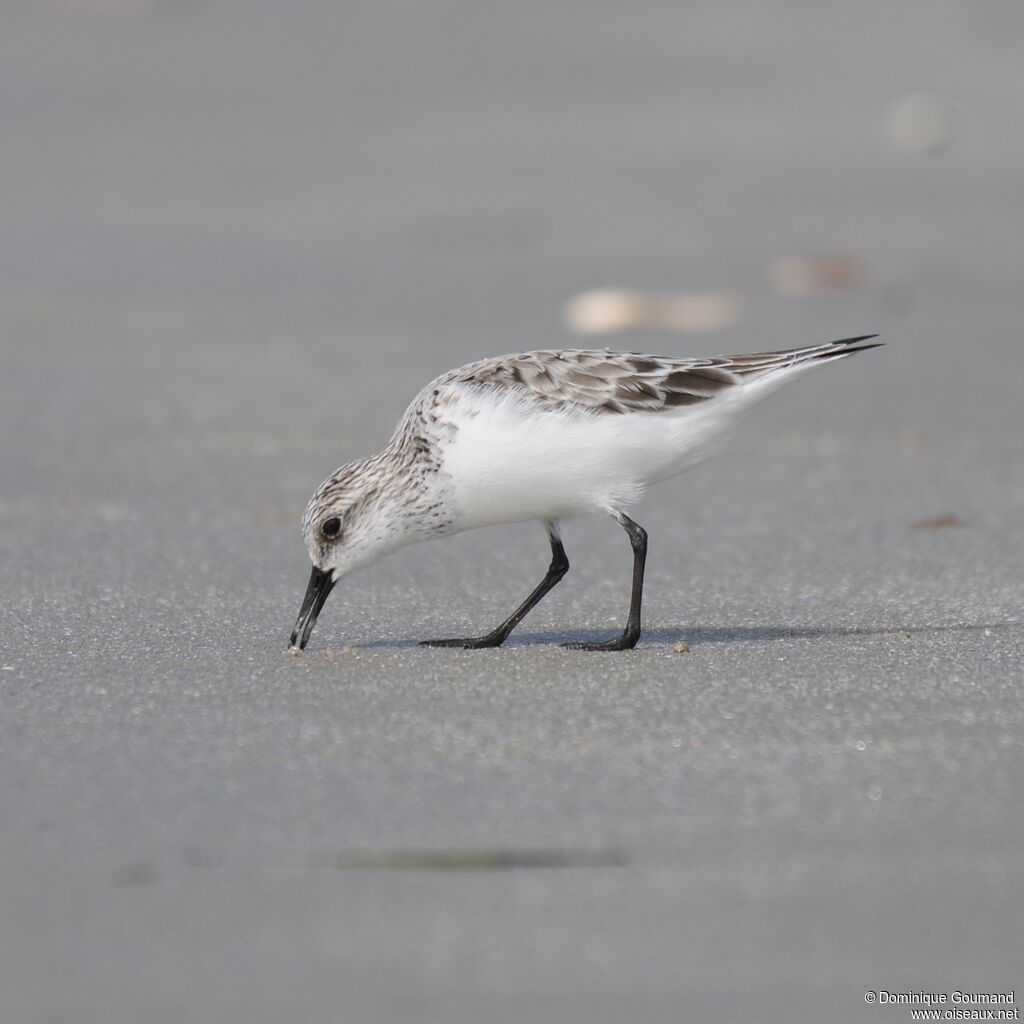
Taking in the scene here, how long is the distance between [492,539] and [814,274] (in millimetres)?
3528

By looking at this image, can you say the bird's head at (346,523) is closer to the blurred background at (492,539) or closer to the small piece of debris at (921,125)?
the blurred background at (492,539)

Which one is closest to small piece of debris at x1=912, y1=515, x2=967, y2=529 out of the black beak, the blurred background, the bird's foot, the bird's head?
the blurred background

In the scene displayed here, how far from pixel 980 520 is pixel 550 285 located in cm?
352

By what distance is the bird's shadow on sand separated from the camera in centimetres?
471

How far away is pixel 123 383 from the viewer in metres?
7.54

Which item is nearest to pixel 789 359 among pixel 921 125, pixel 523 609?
pixel 523 609

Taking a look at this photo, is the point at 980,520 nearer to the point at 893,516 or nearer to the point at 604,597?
the point at 893,516

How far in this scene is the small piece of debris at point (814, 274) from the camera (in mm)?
8859

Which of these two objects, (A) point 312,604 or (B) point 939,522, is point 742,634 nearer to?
(A) point 312,604

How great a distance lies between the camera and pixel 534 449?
466 centimetres

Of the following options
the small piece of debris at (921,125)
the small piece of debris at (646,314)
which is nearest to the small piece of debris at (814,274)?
the small piece of debris at (646,314)

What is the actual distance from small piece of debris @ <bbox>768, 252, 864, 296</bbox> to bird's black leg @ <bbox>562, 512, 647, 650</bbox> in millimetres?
4189

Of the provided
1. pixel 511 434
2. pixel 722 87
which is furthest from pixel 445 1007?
pixel 722 87

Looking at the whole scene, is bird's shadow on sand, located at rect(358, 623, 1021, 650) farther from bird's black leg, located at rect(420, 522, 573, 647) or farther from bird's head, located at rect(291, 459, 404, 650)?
bird's head, located at rect(291, 459, 404, 650)
